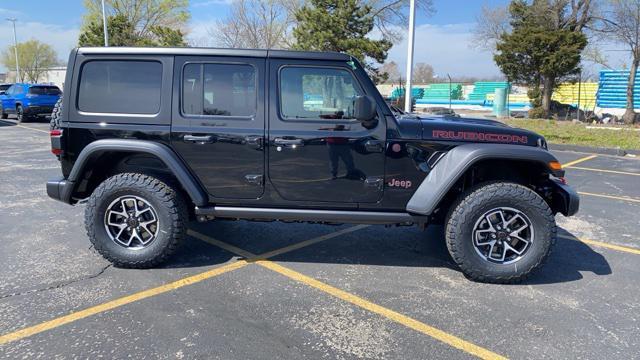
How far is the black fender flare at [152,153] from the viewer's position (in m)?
3.96

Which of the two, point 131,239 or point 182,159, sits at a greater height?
point 182,159

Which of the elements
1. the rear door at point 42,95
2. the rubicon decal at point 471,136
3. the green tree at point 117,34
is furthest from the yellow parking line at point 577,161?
the green tree at point 117,34

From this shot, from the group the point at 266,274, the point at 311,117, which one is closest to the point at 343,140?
the point at 311,117

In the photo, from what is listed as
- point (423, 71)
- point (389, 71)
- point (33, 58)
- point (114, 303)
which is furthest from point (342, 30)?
point (33, 58)

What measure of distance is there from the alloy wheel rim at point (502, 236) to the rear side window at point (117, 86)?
3068 millimetres

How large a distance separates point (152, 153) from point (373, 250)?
7.65 feet

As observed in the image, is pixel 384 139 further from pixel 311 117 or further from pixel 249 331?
pixel 249 331

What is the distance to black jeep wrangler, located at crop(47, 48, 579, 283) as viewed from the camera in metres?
3.92

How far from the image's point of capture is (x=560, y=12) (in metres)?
21.5

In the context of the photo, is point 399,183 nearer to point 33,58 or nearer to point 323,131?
A: point 323,131

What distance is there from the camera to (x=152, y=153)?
395 centimetres

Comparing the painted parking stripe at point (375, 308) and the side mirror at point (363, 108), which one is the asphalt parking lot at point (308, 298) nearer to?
the painted parking stripe at point (375, 308)

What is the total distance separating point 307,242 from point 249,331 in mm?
1876

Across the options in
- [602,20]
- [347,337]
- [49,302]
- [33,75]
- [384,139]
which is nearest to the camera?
[347,337]
